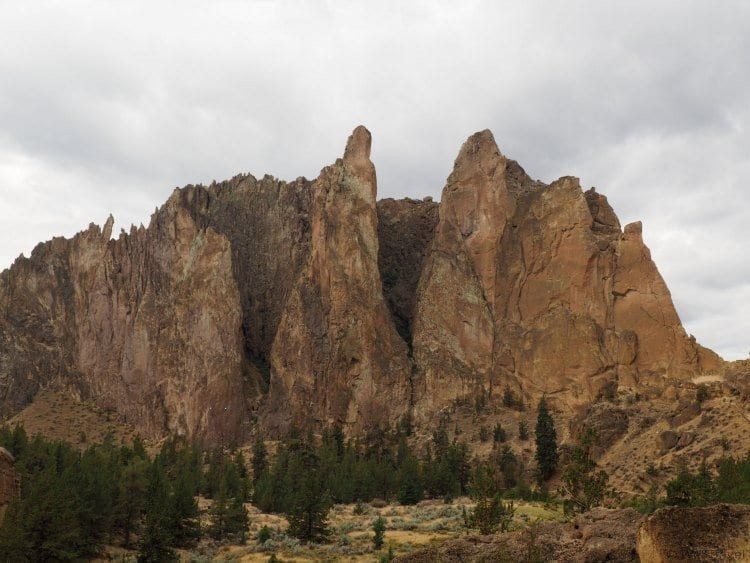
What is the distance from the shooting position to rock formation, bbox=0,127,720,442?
99.6 metres

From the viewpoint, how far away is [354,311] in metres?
108

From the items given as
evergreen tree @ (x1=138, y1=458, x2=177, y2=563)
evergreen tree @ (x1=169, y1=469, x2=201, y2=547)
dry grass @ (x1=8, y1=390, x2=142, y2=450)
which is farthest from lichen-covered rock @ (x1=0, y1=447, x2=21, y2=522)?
dry grass @ (x1=8, y1=390, x2=142, y2=450)

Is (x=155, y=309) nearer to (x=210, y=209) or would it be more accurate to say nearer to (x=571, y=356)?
(x=210, y=209)

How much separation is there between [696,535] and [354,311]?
90727 mm

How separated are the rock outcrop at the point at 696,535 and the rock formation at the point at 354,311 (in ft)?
254

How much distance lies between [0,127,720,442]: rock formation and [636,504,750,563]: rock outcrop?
77.3 meters

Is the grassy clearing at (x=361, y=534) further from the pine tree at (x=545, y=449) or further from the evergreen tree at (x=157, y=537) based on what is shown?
the pine tree at (x=545, y=449)

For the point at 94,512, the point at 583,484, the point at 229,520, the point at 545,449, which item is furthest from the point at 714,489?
the point at 545,449

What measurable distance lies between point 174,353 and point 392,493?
184 ft

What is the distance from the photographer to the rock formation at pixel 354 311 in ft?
327

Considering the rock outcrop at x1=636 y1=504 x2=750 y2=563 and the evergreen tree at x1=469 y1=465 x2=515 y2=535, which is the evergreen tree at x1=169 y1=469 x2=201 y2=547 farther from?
the rock outcrop at x1=636 y1=504 x2=750 y2=563

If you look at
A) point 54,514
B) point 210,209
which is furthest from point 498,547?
point 210,209

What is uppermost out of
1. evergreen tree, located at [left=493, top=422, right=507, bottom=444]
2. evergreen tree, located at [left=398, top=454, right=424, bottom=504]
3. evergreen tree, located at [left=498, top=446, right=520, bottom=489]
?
evergreen tree, located at [left=493, top=422, right=507, bottom=444]

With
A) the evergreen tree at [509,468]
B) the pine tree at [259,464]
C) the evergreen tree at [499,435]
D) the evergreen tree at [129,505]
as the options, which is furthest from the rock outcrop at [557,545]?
the evergreen tree at [499,435]
